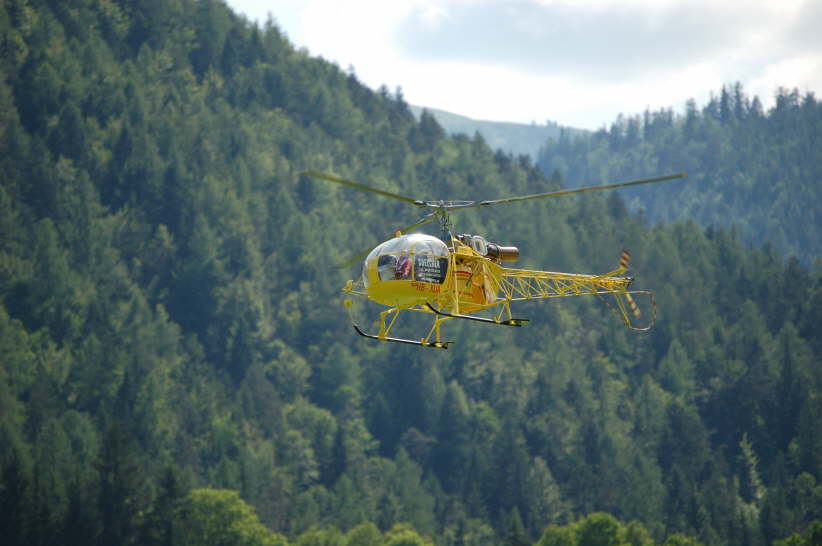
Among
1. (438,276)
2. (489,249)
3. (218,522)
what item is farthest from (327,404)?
(438,276)

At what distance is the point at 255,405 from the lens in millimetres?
156375

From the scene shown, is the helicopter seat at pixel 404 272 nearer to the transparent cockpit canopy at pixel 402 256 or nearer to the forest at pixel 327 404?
the transparent cockpit canopy at pixel 402 256

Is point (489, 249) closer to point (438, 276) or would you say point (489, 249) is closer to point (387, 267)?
point (438, 276)

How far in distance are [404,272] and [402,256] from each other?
0.37 m

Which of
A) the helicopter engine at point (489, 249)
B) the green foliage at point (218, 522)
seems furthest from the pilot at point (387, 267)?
the green foliage at point (218, 522)

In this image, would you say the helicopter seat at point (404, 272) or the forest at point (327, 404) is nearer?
the helicopter seat at point (404, 272)

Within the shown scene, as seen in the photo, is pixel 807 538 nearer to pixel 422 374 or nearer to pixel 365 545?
pixel 365 545

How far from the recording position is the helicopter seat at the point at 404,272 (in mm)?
34094

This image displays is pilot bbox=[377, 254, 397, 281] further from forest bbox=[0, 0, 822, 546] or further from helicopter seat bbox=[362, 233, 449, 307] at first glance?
forest bbox=[0, 0, 822, 546]

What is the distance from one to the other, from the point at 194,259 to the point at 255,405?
38347 millimetres

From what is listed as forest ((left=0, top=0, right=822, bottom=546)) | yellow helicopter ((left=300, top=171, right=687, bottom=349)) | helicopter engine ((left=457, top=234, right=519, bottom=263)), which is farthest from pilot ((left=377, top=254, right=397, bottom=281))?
forest ((left=0, top=0, right=822, bottom=546))

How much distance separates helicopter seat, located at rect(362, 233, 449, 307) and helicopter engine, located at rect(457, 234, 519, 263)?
1902 mm

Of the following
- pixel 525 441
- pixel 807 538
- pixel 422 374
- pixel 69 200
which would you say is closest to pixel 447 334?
pixel 422 374

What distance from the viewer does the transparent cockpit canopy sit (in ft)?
112
